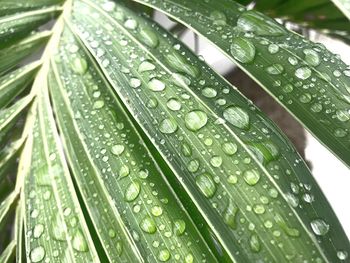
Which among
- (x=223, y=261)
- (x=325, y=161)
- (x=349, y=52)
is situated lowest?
(x=325, y=161)

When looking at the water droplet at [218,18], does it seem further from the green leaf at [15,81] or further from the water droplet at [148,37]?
the green leaf at [15,81]

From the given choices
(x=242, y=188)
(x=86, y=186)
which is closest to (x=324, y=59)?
(x=242, y=188)

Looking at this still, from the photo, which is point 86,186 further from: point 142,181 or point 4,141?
point 4,141

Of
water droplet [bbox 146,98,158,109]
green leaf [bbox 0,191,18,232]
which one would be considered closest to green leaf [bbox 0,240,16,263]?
green leaf [bbox 0,191,18,232]

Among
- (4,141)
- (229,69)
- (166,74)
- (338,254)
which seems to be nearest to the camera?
(338,254)

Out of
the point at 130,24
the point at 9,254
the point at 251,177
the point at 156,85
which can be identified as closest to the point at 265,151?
the point at 251,177

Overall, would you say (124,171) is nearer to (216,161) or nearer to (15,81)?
(216,161)

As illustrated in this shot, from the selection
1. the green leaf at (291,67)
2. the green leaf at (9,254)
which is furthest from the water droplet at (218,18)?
the green leaf at (9,254)
